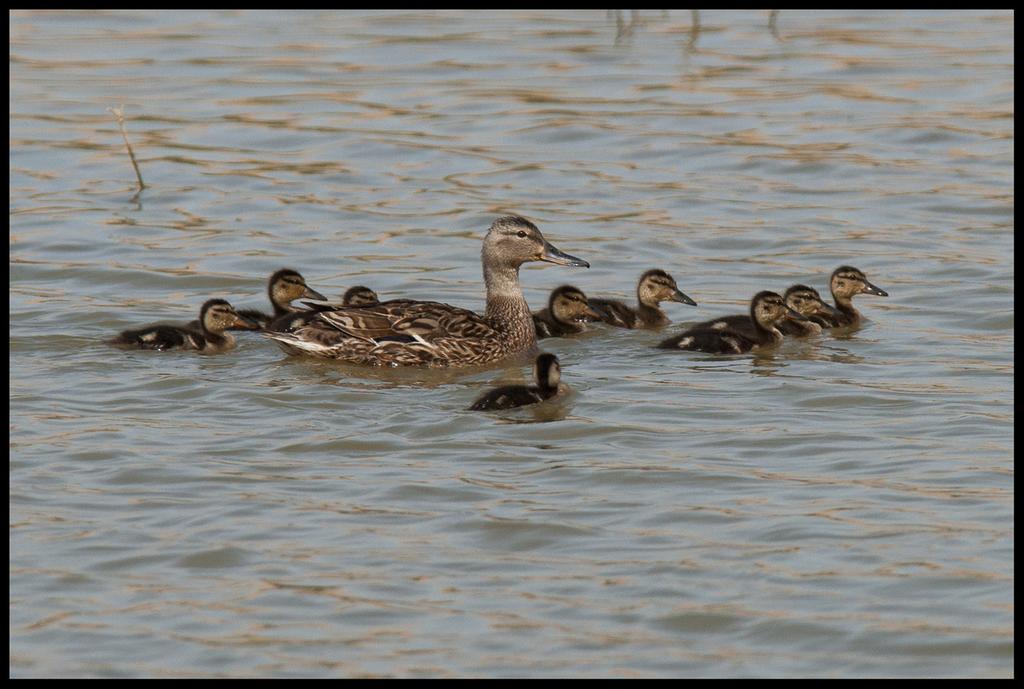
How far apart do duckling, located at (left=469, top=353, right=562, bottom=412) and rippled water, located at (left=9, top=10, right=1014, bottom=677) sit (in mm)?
107

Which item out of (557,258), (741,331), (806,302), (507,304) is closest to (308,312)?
(507,304)

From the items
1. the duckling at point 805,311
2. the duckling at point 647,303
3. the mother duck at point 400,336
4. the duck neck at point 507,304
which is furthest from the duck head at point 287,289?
the duckling at point 805,311

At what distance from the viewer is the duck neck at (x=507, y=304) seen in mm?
10430

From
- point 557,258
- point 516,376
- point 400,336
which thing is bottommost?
point 516,376

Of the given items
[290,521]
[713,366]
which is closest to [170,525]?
[290,521]

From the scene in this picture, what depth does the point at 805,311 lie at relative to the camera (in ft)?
35.7

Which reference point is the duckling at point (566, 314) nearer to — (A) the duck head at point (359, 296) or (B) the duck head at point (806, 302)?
(A) the duck head at point (359, 296)

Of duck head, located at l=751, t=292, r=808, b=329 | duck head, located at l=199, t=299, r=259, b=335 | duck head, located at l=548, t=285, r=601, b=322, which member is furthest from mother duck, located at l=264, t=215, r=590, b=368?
duck head, located at l=751, t=292, r=808, b=329

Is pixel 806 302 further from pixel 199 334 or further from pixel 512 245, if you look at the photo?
pixel 199 334

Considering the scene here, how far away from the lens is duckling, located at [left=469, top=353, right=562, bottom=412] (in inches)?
347

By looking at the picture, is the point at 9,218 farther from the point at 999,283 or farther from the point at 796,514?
the point at 796,514

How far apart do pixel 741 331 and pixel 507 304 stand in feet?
4.11

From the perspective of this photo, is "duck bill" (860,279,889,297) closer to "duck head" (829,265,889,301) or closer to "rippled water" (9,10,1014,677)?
"duck head" (829,265,889,301)

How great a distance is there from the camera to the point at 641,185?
14266 mm
